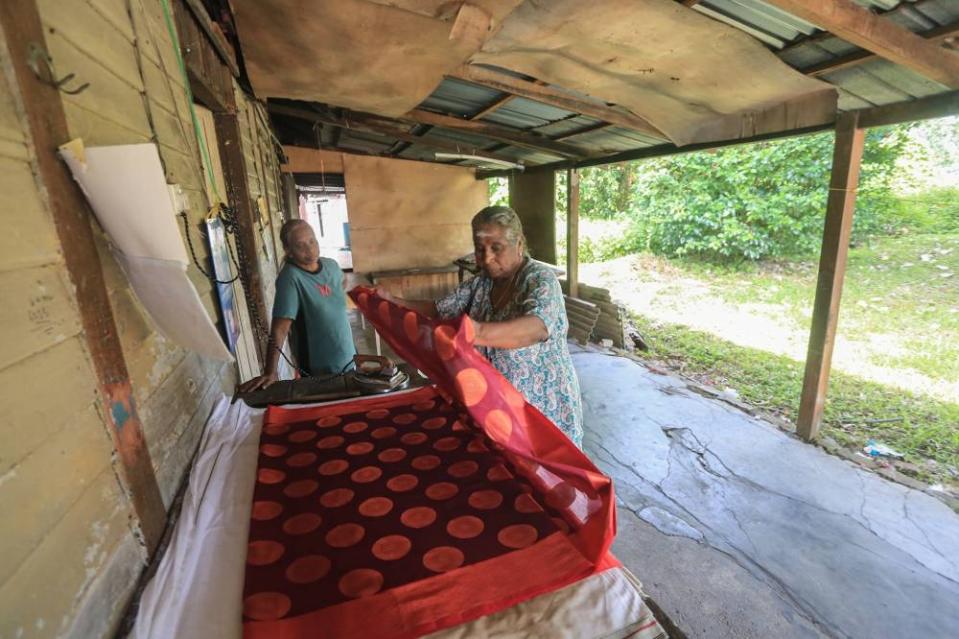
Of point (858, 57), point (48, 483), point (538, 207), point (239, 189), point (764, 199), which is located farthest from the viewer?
point (764, 199)

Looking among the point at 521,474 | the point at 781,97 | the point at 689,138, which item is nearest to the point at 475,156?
the point at 689,138

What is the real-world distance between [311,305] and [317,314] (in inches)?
2.8

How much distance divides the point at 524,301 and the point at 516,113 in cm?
380

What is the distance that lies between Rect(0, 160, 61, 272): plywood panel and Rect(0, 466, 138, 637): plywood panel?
42cm

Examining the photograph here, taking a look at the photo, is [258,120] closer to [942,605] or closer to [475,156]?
[475,156]

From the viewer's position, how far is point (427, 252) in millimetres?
8930

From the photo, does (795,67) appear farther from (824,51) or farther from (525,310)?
(525,310)

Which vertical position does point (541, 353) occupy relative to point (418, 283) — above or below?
above

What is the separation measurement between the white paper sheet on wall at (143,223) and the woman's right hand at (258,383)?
1.08 m

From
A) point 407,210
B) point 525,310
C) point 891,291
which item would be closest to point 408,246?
point 407,210

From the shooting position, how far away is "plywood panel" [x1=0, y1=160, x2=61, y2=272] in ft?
2.36

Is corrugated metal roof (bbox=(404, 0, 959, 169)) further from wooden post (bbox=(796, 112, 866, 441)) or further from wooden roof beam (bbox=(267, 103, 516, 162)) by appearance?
wooden roof beam (bbox=(267, 103, 516, 162))

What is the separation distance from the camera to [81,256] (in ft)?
3.01

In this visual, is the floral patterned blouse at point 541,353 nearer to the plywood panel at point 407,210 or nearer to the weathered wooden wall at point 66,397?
the weathered wooden wall at point 66,397
